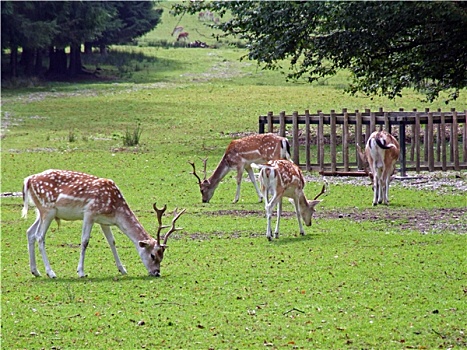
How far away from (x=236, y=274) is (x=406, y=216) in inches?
226

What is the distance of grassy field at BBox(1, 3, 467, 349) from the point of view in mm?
8969

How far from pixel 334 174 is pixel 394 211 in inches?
229

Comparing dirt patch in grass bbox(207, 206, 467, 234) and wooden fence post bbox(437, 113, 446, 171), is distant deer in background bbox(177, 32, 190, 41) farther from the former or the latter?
dirt patch in grass bbox(207, 206, 467, 234)

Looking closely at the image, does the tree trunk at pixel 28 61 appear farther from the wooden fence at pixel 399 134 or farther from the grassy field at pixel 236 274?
the wooden fence at pixel 399 134

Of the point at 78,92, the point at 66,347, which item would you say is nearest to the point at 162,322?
the point at 66,347

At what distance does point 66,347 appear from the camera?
28.4ft

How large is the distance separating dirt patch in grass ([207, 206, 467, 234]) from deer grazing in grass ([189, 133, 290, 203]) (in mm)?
1478

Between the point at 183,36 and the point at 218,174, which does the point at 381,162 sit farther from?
the point at 183,36

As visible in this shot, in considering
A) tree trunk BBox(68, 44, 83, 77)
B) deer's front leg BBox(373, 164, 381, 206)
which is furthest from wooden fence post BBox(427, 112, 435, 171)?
tree trunk BBox(68, 44, 83, 77)

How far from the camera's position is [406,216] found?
1673 centimetres

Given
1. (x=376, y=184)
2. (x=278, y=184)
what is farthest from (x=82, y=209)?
(x=376, y=184)

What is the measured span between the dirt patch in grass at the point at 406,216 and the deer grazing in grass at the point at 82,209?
5033 millimetres

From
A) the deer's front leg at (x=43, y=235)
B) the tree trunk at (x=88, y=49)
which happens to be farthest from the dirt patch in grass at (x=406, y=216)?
the tree trunk at (x=88, y=49)

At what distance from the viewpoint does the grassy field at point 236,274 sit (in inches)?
353
